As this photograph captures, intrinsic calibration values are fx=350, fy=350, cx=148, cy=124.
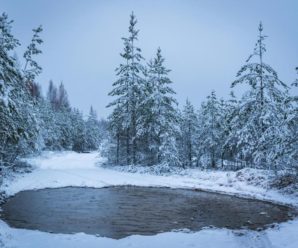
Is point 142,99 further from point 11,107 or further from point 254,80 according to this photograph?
point 11,107

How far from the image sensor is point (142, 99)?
3762cm

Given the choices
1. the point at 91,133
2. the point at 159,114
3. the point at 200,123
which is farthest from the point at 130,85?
the point at 91,133

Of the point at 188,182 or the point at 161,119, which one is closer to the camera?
the point at 188,182

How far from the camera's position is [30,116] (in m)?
18.6

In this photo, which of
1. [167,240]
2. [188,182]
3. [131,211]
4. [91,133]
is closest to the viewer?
[167,240]

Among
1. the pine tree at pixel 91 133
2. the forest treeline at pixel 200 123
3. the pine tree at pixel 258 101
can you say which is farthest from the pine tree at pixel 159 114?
the pine tree at pixel 91 133

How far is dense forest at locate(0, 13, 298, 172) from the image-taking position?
48.3ft

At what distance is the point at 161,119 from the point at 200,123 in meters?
19.5

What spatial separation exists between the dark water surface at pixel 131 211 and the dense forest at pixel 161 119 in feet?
9.84

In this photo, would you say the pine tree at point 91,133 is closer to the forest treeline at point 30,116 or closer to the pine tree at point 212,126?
the forest treeline at point 30,116

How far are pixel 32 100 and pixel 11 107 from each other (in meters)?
12.4

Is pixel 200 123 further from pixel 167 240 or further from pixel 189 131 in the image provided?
pixel 167 240

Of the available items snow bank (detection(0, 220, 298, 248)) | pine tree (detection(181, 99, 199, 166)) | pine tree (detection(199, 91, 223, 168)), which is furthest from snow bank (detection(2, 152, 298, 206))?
pine tree (detection(181, 99, 199, 166))

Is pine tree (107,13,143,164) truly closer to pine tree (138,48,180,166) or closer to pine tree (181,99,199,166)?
pine tree (138,48,180,166)
